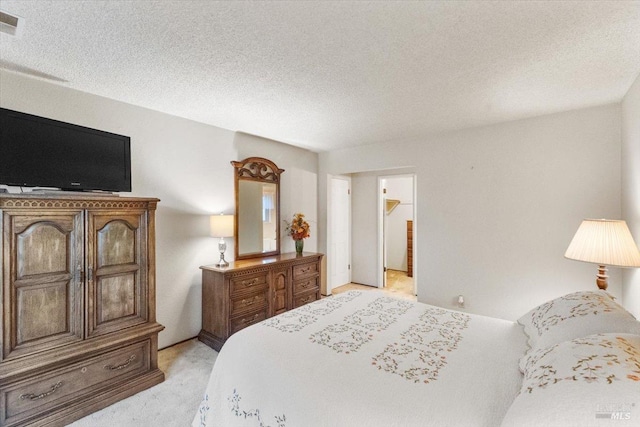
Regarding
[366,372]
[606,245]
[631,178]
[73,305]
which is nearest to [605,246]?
[606,245]

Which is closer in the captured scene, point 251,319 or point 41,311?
point 41,311

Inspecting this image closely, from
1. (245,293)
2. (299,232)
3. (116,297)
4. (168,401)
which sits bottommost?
(168,401)

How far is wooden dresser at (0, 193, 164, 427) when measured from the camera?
178 centimetres

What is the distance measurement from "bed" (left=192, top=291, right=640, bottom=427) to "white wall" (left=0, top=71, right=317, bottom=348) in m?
1.70

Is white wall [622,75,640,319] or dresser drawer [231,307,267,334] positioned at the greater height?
white wall [622,75,640,319]

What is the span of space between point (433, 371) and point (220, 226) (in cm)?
250

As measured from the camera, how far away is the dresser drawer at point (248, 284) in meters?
3.04

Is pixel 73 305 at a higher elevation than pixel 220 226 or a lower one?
lower

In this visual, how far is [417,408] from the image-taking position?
108 cm

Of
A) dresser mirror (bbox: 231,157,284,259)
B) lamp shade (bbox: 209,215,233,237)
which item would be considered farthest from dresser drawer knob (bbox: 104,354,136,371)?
dresser mirror (bbox: 231,157,284,259)

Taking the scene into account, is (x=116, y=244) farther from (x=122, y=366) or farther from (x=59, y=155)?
(x=122, y=366)

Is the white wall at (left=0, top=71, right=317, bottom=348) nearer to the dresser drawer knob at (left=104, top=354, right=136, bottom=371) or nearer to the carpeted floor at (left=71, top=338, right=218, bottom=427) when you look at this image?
the carpeted floor at (left=71, top=338, right=218, bottom=427)

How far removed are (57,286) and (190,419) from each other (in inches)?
50.2

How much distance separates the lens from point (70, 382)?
1.98 meters
